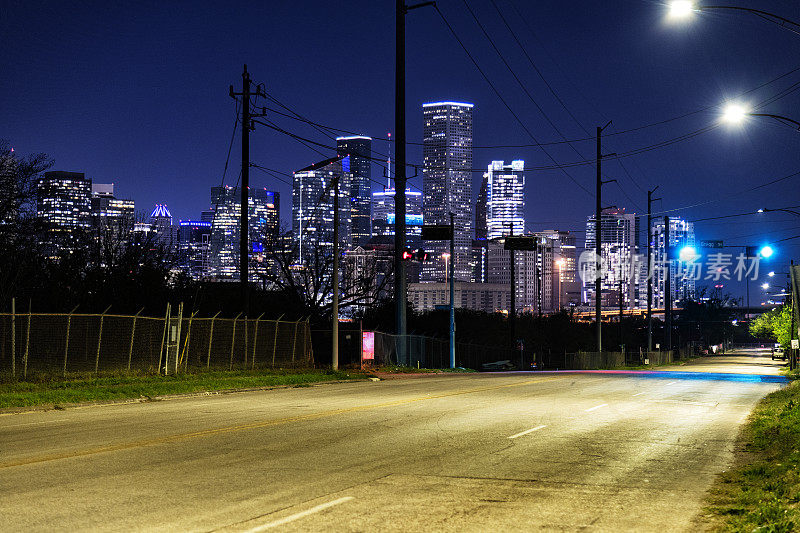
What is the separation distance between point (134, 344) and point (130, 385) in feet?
14.0

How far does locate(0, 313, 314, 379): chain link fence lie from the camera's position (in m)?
24.6

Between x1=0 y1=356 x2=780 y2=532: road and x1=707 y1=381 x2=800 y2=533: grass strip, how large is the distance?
0.29 m

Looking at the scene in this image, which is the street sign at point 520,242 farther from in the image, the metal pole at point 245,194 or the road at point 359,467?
the road at point 359,467

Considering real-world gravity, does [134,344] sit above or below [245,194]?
below

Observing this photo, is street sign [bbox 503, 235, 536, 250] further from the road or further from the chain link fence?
the road

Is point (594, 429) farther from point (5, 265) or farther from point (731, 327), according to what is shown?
point (731, 327)

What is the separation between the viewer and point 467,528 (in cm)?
753

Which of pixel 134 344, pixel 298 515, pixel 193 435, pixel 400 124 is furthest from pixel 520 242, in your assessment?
pixel 298 515

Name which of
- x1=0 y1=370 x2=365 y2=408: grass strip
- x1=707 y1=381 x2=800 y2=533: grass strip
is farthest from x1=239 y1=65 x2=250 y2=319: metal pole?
x1=707 y1=381 x2=800 y2=533: grass strip

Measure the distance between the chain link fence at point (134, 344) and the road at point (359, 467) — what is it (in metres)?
6.15

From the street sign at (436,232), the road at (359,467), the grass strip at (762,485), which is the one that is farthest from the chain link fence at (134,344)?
the grass strip at (762,485)

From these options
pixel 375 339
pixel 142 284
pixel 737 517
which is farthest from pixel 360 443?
pixel 142 284

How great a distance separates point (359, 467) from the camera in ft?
35.5

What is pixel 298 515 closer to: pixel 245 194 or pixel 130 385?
pixel 130 385
